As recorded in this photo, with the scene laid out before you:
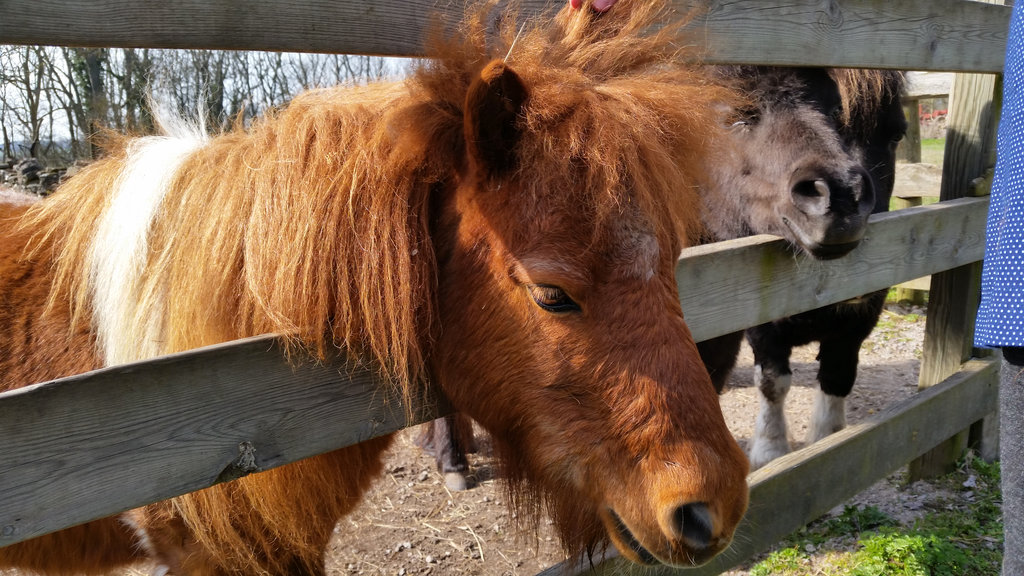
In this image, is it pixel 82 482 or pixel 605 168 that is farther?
pixel 605 168

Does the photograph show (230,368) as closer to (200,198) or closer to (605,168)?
(200,198)

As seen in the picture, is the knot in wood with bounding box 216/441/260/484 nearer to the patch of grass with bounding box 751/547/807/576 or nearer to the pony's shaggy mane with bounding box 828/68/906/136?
the patch of grass with bounding box 751/547/807/576

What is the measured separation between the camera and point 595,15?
1745mm

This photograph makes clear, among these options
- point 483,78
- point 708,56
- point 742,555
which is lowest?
point 742,555

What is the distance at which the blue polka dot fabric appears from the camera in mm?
1359

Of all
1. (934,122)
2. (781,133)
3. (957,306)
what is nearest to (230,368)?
(781,133)

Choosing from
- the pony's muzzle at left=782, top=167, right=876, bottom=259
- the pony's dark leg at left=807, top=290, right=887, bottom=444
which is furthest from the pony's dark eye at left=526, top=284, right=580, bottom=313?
the pony's dark leg at left=807, top=290, right=887, bottom=444

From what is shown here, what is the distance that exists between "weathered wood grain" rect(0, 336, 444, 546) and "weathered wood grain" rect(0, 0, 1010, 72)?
A: 26.1 inches

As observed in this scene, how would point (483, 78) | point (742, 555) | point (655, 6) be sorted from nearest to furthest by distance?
point (483, 78) → point (655, 6) → point (742, 555)

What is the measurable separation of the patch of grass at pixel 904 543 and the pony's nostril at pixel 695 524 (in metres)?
2.21

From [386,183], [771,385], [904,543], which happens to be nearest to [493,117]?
[386,183]

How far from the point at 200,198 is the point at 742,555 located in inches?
95.3

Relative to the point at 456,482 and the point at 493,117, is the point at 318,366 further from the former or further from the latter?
the point at 456,482

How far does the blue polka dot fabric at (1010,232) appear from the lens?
1.36 m
